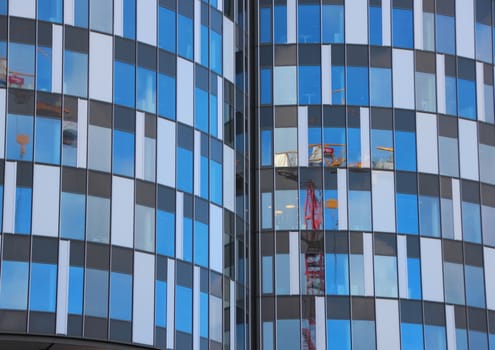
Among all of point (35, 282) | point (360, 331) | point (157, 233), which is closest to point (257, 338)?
point (360, 331)

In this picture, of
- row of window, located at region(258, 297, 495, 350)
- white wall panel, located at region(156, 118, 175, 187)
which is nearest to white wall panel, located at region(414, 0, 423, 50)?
row of window, located at region(258, 297, 495, 350)

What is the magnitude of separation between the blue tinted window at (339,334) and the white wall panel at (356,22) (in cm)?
1269

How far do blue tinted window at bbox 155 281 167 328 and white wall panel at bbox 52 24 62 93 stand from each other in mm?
8293

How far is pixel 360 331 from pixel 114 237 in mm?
13323

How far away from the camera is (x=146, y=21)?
58.9m

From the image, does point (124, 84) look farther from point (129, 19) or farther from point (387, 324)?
point (387, 324)

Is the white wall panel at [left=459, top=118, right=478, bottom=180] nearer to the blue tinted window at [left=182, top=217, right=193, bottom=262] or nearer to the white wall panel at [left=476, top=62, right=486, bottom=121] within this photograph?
the white wall panel at [left=476, top=62, right=486, bottom=121]

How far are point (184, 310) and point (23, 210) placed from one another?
25.5 feet

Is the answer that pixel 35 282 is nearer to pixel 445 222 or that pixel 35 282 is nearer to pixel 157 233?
pixel 157 233

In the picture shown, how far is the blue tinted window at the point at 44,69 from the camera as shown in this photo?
55.3 metres

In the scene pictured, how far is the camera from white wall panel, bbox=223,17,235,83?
62875 mm

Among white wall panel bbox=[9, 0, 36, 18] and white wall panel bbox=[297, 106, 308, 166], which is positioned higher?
white wall panel bbox=[9, 0, 36, 18]

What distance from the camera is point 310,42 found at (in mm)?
66812

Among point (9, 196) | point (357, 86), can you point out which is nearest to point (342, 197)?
point (357, 86)
